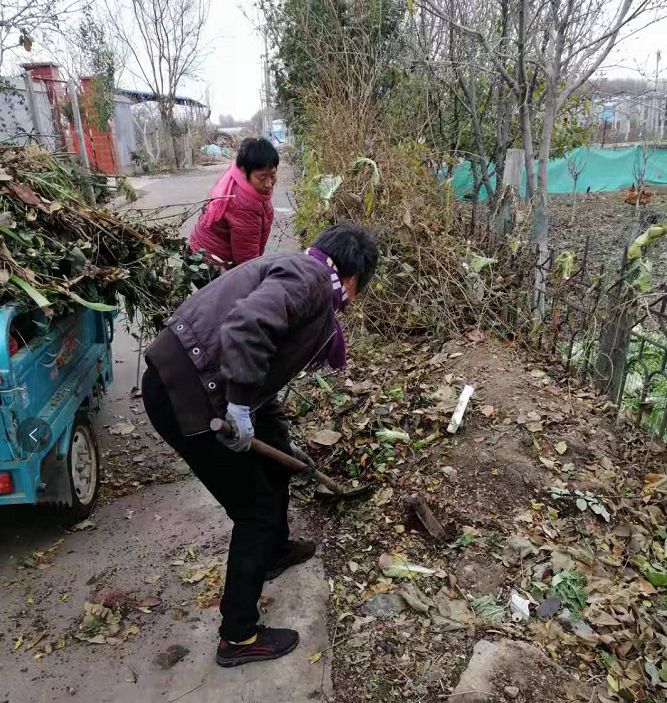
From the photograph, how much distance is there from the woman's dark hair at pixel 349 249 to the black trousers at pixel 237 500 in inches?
30.6

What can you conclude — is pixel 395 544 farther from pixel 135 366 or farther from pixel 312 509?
pixel 135 366

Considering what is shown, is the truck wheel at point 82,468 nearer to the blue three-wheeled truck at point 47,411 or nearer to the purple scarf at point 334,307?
the blue three-wheeled truck at point 47,411

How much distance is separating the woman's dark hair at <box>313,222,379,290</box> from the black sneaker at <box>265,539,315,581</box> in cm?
140

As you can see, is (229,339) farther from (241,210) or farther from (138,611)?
(241,210)

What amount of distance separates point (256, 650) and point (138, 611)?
2.10 feet

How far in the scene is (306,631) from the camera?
2453 mm

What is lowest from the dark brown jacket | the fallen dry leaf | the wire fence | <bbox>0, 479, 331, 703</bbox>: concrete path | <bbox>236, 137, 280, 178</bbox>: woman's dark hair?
<bbox>0, 479, 331, 703</bbox>: concrete path

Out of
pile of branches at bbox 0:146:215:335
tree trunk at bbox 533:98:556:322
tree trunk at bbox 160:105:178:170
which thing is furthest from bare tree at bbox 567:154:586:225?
tree trunk at bbox 160:105:178:170

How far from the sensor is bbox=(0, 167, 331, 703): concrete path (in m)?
2.22

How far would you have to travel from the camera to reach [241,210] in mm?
3715

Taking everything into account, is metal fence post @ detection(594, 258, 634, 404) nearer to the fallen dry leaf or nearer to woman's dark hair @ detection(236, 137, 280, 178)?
the fallen dry leaf

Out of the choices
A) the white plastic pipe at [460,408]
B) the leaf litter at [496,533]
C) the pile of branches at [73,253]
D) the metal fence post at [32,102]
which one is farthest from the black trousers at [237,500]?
the metal fence post at [32,102]

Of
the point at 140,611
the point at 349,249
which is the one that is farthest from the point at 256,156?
the point at 140,611

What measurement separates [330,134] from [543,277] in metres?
3.04
